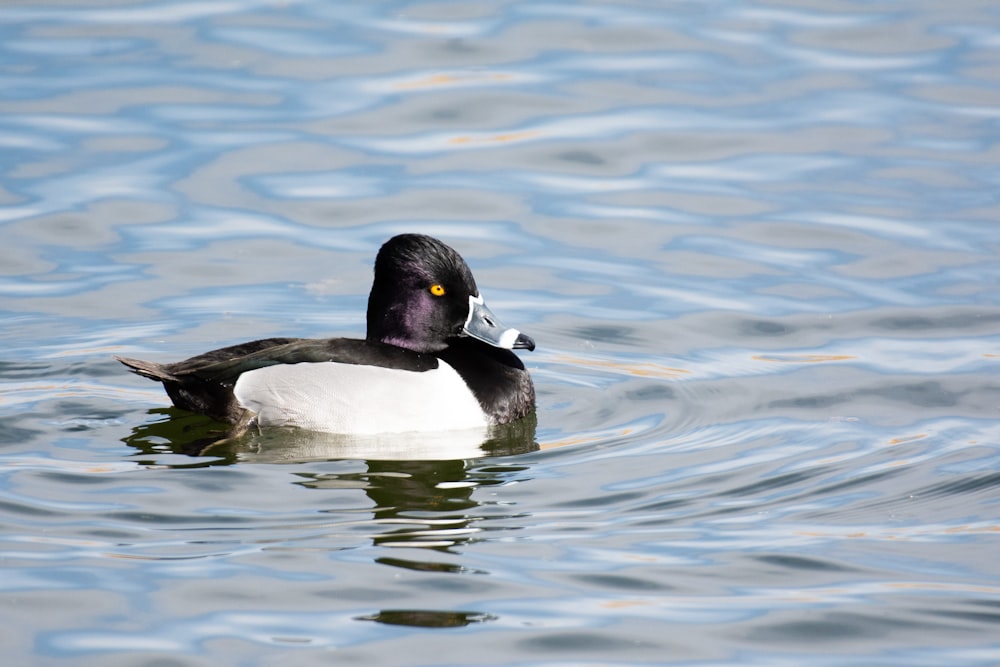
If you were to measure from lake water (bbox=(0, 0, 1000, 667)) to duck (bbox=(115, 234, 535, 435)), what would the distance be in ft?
0.56

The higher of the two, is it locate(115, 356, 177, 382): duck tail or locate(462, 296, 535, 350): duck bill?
locate(462, 296, 535, 350): duck bill

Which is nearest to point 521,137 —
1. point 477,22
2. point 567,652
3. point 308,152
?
point 308,152

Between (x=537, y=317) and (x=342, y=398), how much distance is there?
226cm

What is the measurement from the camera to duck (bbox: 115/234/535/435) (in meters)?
7.98

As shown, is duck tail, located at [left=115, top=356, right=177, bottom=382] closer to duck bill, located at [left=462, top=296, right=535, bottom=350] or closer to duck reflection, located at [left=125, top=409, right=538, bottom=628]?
duck reflection, located at [left=125, top=409, right=538, bottom=628]

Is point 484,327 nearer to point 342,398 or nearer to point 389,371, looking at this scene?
point 389,371

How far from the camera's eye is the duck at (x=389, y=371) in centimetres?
798

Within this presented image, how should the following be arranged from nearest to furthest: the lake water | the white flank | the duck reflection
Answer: the lake water < the duck reflection < the white flank

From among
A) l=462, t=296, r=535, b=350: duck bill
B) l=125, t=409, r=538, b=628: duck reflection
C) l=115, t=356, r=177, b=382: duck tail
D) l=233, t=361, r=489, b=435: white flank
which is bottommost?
l=125, t=409, r=538, b=628: duck reflection

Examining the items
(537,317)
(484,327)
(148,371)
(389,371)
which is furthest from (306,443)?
(537,317)

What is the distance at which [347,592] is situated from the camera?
598cm

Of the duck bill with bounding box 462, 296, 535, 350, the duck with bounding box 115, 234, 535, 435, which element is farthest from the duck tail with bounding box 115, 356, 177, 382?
the duck bill with bounding box 462, 296, 535, 350

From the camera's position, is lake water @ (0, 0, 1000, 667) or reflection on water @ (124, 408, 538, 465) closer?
lake water @ (0, 0, 1000, 667)

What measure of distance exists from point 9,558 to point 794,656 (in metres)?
2.97
